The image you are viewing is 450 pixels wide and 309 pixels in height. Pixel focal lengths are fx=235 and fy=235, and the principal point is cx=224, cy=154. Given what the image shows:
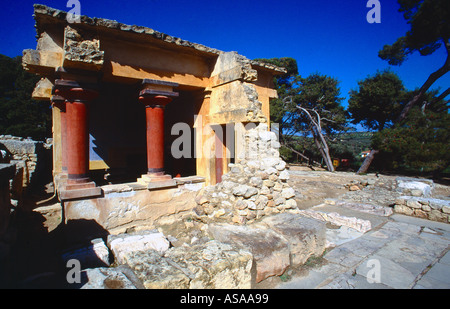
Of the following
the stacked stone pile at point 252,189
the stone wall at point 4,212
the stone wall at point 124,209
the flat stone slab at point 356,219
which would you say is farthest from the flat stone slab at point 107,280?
the flat stone slab at point 356,219

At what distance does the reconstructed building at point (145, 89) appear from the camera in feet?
13.9

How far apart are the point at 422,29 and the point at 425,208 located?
15.4 metres

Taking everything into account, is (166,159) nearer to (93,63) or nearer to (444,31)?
(93,63)

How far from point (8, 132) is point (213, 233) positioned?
2426 centimetres

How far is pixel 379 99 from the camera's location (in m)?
19.7

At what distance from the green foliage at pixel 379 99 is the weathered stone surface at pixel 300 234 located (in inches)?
795

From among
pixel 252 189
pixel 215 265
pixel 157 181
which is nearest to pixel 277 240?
pixel 215 265

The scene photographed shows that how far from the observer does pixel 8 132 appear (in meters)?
19.7

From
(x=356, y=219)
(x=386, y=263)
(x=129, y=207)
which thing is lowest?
(x=386, y=263)

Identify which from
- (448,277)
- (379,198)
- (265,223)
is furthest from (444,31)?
(265,223)

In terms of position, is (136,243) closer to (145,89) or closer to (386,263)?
(145,89)

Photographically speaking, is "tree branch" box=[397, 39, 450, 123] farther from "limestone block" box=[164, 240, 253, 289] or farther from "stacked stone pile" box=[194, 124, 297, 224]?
"limestone block" box=[164, 240, 253, 289]

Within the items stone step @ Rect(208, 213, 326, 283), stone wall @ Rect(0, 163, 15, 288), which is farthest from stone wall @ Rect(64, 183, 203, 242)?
stone step @ Rect(208, 213, 326, 283)
